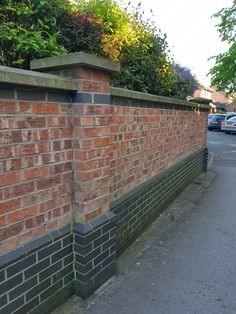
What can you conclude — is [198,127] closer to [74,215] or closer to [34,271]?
[74,215]

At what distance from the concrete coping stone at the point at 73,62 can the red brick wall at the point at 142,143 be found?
643 mm

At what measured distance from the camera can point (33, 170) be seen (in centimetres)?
209

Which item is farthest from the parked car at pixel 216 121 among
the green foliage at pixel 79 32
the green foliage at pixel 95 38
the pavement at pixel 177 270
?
the green foliage at pixel 79 32

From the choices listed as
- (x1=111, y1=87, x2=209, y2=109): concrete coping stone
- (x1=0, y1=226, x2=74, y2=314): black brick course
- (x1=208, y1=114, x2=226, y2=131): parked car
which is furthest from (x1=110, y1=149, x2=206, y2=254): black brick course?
(x1=208, y1=114, x2=226, y2=131): parked car

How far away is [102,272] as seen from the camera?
2770 millimetres

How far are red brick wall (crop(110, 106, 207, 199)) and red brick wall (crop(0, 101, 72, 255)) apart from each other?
79 cm

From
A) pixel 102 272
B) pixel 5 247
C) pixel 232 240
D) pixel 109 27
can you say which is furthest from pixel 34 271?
pixel 109 27

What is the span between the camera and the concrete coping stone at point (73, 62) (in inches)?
87.0

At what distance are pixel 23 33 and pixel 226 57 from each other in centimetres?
1888

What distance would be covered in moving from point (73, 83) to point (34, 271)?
1.46 metres

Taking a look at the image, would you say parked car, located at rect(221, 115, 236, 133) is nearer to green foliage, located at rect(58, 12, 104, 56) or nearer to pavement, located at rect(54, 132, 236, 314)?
pavement, located at rect(54, 132, 236, 314)

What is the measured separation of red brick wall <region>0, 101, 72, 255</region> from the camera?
1899 mm

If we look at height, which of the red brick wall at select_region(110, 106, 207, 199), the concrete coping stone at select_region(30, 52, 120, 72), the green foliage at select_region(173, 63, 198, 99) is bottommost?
the red brick wall at select_region(110, 106, 207, 199)

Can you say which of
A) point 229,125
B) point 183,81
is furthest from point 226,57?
point 183,81
